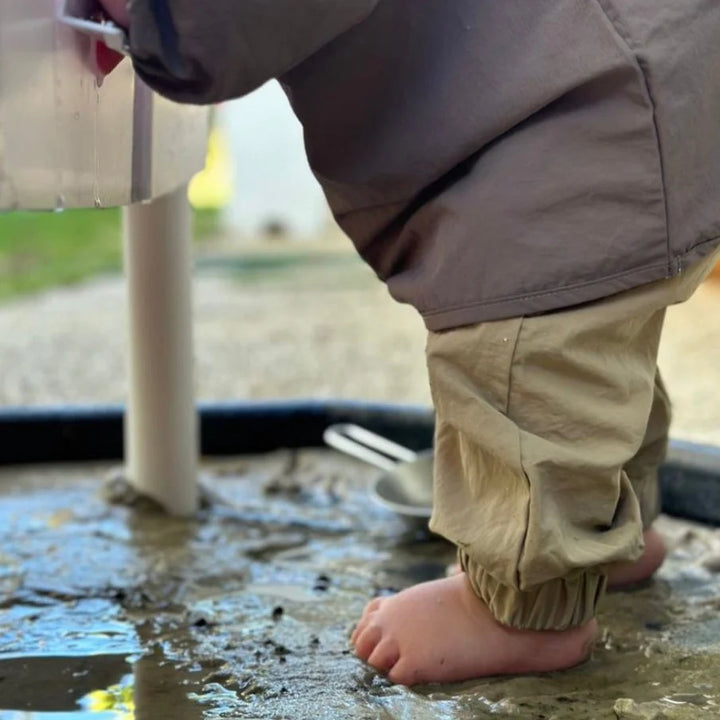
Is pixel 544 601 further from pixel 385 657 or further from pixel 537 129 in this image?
pixel 537 129

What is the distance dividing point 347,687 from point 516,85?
357 mm

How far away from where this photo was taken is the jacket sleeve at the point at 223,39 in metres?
0.55

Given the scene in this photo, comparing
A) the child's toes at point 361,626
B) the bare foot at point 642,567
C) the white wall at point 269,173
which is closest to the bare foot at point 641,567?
the bare foot at point 642,567

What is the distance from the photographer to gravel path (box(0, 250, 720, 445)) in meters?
1.64

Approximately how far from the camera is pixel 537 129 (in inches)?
25.4

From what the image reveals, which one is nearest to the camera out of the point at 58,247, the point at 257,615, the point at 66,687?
the point at 66,687

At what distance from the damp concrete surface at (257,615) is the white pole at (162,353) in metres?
0.03

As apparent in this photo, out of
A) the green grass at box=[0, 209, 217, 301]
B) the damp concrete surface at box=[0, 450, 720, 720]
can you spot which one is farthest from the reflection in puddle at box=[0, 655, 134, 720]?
the green grass at box=[0, 209, 217, 301]

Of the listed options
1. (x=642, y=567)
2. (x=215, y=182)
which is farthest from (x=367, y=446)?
(x=215, y=182)

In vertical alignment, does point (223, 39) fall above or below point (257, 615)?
above

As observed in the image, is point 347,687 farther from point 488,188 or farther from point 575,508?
point 488,188

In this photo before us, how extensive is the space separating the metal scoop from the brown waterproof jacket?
372 millimetres

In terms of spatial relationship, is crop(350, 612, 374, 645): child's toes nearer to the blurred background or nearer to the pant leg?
the pant leg

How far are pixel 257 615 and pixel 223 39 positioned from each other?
0.42m
